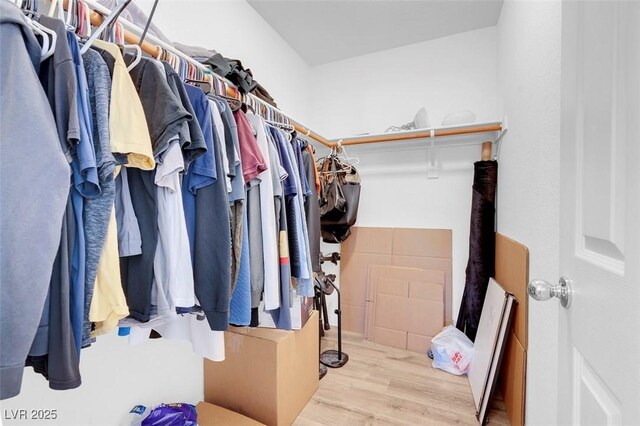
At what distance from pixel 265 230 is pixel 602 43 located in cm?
94

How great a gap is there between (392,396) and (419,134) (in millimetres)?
1797

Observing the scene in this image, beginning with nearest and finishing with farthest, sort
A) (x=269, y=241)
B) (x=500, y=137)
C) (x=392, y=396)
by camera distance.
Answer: (x=269, y=241) → (x=392, y=396) → (x=500, y=137)

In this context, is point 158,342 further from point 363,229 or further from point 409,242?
point 409,242

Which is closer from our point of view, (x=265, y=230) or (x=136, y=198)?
(x=136, y=198)

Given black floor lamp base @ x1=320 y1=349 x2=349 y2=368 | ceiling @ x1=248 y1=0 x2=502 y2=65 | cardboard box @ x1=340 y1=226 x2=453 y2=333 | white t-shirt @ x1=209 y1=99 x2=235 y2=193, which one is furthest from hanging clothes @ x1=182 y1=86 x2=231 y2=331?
cardboard box @ x1=340 y1=226 x2=453 y2=333

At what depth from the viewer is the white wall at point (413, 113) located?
2174mm

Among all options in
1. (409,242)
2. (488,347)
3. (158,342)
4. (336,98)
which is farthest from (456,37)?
(158,342)

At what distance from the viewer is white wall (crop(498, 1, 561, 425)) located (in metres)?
0.98

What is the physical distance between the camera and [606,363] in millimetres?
410

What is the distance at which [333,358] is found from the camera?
2.06m

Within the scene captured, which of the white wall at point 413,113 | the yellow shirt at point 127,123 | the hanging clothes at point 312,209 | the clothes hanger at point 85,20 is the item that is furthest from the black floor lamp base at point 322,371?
the clothes hanger at point 85,20

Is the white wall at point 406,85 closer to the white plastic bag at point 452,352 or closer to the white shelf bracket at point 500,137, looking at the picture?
the white shelf bracket at point 500,137

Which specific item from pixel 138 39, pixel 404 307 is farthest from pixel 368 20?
pixel 404 307

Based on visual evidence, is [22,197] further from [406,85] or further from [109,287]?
[406,85]
